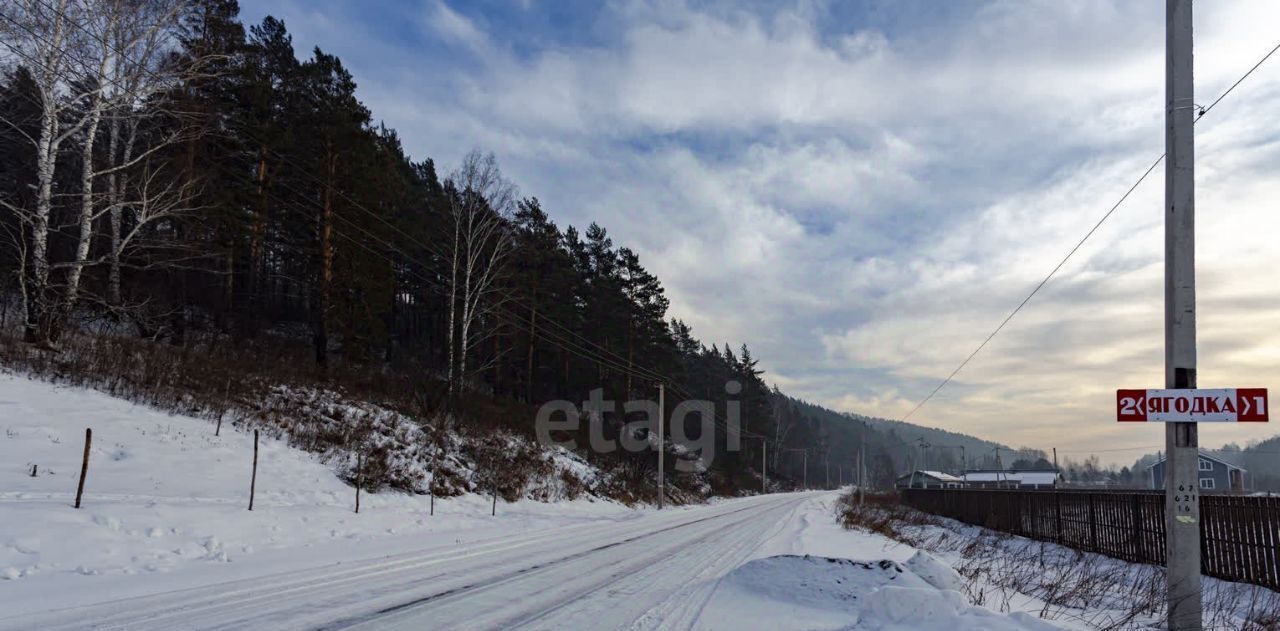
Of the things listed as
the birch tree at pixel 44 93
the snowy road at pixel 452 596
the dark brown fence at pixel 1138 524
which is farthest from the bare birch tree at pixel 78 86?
the dark brown fence at pixel 1138 524

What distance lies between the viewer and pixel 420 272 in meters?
41.8

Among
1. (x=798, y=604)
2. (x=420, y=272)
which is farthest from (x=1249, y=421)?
(x=420, y=272)

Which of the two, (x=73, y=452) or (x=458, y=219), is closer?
(x=73, y=452)

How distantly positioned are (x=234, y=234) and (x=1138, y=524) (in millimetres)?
29288

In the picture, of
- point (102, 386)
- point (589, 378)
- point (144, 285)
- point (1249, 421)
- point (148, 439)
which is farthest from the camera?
point (589, 378)

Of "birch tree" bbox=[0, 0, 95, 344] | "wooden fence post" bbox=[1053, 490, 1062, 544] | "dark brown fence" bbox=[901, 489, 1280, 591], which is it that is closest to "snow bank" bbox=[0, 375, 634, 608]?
"birch tree" bbox=[0, 0, 95, 344]

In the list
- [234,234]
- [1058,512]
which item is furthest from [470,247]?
[1058,512]

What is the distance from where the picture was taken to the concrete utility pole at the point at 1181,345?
19.9 ft

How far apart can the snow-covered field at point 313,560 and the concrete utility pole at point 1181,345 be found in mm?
1695

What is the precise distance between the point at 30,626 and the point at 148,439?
10524mm

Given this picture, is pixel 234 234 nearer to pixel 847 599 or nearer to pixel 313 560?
pixel 313 560

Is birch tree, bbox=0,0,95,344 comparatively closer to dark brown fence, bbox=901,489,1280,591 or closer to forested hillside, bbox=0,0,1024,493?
forested hillside, bbox=0,0,1024,493

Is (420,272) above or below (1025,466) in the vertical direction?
above

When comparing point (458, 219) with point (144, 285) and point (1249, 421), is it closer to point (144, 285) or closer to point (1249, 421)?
point (144, 285)
